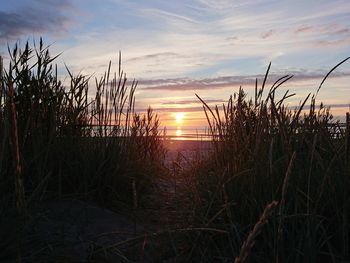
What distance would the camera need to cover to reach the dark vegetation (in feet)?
6.55

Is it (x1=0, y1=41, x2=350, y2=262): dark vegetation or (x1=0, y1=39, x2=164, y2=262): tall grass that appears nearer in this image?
(x1=0, y1=41, x2=350, y2=262): dark vegetation

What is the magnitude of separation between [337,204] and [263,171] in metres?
0.41

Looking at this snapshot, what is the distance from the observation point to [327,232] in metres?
2.20

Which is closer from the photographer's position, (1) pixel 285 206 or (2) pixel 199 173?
(1) pixel 285 206

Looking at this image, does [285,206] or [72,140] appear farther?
[72,140]

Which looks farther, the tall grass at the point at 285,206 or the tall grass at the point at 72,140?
the tall grass at the point at 72,140

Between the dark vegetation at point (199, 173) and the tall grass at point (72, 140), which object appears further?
the tall grass at point (72, 140)

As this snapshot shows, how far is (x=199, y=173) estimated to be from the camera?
3639 millimetres

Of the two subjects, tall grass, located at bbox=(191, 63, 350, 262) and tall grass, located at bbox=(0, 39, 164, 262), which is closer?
tall grass, located at bbox=(191, 63, 350, 262)

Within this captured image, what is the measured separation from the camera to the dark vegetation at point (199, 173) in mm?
1995

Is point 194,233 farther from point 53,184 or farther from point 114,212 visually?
point 53,184

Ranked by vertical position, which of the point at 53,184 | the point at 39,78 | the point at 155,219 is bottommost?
the point at 155,219

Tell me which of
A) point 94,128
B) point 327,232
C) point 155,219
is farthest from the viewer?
point 94,128

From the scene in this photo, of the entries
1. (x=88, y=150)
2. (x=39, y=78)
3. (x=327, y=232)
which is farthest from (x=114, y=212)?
(x=327, y=232)
